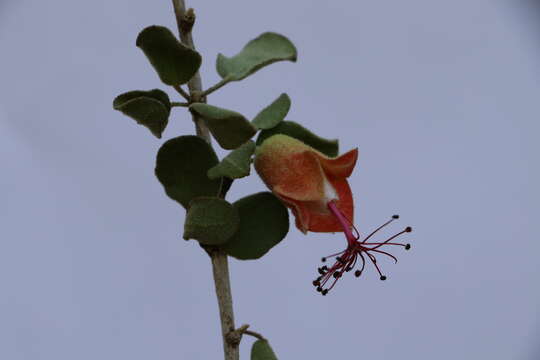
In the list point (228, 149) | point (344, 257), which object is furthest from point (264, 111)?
point (344, 257)

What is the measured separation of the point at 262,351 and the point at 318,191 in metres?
0.18

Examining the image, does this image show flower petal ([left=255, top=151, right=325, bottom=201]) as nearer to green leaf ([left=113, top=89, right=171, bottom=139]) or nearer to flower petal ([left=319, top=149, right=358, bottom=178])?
flower petal ([left=319, top=149, right=358, bottom=178])

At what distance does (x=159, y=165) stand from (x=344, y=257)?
213 millimetres

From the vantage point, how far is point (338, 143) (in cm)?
82

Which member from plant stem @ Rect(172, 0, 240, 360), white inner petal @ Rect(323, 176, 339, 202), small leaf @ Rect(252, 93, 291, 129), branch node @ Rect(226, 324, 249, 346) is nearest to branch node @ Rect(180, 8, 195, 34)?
plant stem @ Rect(172, 0, 240, 360)

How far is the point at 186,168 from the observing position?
0.78 m

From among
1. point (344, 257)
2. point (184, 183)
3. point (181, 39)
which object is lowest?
point (344, 257)

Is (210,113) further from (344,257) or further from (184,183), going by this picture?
(344,257)

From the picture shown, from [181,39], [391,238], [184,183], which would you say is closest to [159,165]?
[184,183]

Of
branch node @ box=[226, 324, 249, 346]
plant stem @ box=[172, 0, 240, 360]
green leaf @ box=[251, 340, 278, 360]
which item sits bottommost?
green leaf @ box=[251, 340, 278, 360]

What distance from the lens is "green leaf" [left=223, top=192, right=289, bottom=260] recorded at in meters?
0.79

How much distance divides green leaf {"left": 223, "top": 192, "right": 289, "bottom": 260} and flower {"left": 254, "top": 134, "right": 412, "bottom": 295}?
0.09ft

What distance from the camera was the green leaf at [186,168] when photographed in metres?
0.77

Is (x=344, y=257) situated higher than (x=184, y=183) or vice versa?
(x=184, y=183)
